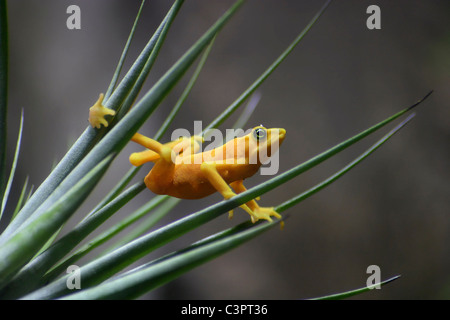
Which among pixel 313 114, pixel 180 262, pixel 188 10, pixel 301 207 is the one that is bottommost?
pixel 180 262

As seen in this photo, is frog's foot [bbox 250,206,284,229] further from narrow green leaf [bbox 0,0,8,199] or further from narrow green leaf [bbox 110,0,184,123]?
narrow green leaf [bbox 0,0,8,199]

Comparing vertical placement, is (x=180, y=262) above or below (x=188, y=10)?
below

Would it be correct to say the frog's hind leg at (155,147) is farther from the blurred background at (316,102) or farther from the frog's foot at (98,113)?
the blurred background at (316,102)

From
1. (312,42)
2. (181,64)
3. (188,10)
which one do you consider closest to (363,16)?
(312,42)

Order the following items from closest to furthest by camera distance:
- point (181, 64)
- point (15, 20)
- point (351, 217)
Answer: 1. point (181, 64)
2. point (15, 20)
3. point (351, 217)

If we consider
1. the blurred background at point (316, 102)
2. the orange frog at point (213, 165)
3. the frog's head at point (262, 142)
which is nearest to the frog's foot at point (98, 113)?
the orange frog at point (213, 165)

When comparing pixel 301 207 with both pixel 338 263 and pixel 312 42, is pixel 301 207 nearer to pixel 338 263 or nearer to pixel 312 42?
pixel 338 263
